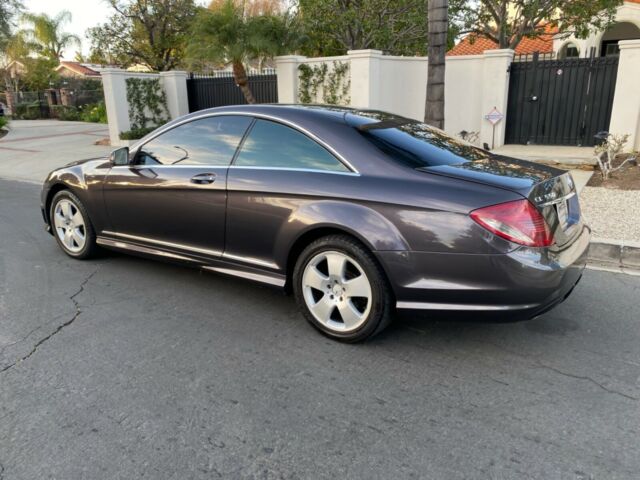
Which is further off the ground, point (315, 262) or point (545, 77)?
point (545, 77)

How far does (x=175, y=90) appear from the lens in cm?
1778

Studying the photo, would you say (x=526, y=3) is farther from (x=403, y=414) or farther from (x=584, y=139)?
(x=403, y=414)

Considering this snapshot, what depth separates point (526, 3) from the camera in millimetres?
16875

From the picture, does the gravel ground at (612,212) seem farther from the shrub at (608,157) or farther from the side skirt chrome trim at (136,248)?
the side skirt chrome trim at (136,248)

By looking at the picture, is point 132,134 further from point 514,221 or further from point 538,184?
point 514,221

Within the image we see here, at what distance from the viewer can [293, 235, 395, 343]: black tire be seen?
347cm

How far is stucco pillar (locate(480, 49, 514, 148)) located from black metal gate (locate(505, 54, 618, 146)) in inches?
13.6

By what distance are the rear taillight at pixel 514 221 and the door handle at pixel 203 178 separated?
80.1 inches

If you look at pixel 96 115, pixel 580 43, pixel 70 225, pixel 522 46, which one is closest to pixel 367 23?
pixel 70 225

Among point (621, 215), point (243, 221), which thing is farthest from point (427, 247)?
point (621, 215)

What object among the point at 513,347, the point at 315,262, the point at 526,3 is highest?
the point at 526,3

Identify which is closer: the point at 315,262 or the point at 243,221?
the point at 315,262

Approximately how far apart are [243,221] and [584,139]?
36.2ft

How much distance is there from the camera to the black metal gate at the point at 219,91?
16.2 m
